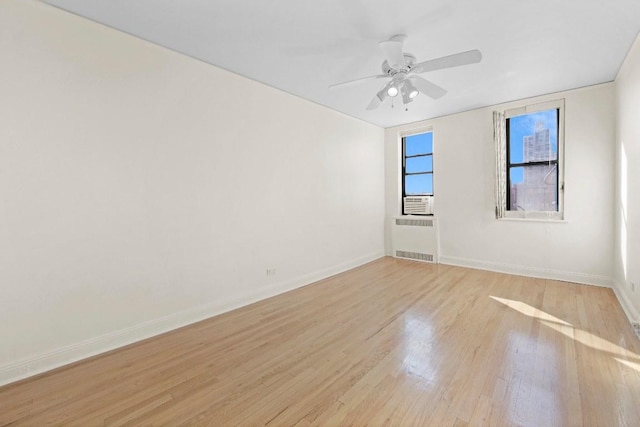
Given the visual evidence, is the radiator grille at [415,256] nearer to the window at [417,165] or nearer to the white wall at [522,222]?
the white wall at [522,222]

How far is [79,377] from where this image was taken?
2.04m

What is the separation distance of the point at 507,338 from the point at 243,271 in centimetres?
271

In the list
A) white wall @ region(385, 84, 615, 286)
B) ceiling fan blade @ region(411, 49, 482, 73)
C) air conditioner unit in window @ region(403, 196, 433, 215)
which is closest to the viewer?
ceiling fan blade @ region(411, 49, 482, 73)

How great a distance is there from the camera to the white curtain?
4473 millimetres

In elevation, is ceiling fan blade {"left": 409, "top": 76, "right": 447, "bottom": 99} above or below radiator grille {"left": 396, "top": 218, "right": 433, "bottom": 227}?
above

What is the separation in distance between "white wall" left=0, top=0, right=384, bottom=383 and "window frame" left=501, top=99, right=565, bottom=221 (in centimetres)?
338

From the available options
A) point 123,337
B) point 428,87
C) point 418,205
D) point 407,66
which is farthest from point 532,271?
point 123,337

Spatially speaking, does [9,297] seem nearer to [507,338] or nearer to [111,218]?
[111,218]

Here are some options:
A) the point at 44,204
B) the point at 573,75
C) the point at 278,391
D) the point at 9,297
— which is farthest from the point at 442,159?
the point at 9,297

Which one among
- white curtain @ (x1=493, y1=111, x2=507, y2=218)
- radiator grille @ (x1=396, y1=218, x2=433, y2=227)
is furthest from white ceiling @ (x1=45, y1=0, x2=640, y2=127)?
radiator grille @ (x1=396, y1=218, x2=433, y2=227)

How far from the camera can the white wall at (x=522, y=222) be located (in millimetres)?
3760

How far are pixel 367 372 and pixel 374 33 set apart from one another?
9.02 ft

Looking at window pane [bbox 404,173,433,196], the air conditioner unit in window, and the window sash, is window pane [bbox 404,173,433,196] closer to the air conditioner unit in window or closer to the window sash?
the window sash

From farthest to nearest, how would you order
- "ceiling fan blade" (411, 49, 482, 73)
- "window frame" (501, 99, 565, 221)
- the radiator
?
1. the radiator
2. "window frame" (501, 99, 565, 221)
3. "ceiling fan blade" (411, 49, 482, 73)
